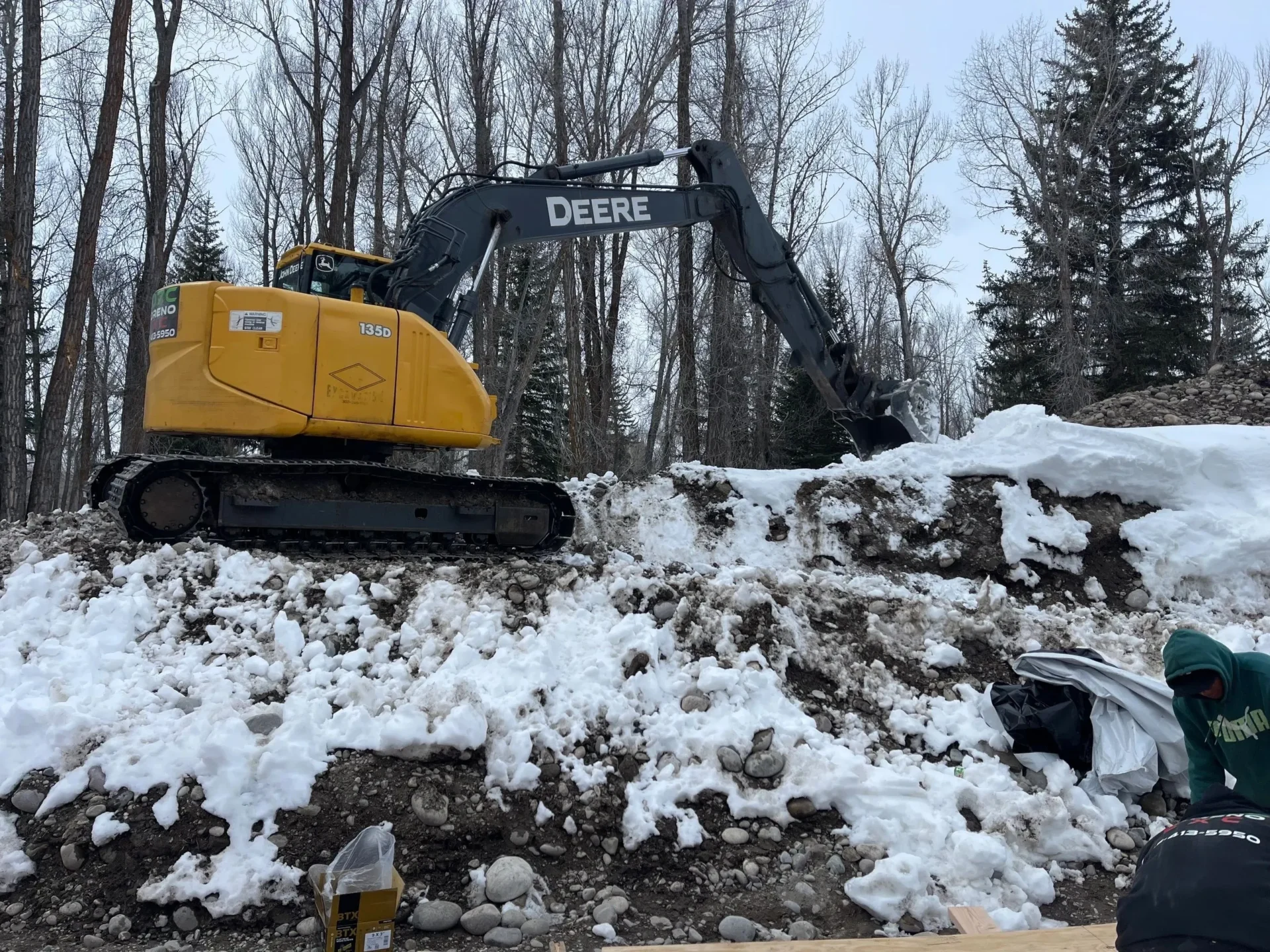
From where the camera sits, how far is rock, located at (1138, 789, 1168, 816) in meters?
4.75

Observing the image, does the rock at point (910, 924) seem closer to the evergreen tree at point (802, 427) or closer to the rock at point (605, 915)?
the rock at point (605, 915)

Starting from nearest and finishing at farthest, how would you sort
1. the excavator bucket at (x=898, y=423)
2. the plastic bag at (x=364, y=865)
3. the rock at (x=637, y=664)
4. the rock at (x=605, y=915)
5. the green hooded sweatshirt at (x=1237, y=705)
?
the green hooded sweatshirt at (x=1237, y=705), the plastic bag at (x=364, y=865), the rock at (x=605, y=915), the rock at (x=637, y=664), the excavator bucket at (x=898, y=423)

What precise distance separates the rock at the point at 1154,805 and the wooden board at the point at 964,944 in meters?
1.81

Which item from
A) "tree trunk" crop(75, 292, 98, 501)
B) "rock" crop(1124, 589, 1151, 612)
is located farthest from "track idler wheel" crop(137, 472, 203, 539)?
"tree trunk" crop(75, 292, 98, 501)

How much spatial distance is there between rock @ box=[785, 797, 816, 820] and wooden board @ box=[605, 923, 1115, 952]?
1.18m

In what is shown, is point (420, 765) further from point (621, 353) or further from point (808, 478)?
point (621, 353)

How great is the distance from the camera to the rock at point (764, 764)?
4.62 metres

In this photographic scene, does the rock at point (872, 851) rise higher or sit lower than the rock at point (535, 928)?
higher

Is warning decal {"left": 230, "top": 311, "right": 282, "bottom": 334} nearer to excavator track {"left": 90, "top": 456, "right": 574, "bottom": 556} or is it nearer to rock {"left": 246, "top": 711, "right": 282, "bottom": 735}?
excavator track {"left": 90, "top": 456, "right": 574, "bottom": 556}

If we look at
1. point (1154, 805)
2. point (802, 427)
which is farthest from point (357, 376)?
point (802, 427)

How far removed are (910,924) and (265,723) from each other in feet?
10.3

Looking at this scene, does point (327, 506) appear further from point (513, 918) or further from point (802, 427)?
point (802, 427)

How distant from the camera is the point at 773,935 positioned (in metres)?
→ 3.79

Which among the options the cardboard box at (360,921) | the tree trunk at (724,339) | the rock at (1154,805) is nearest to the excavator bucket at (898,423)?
the rock at (1154,805)
